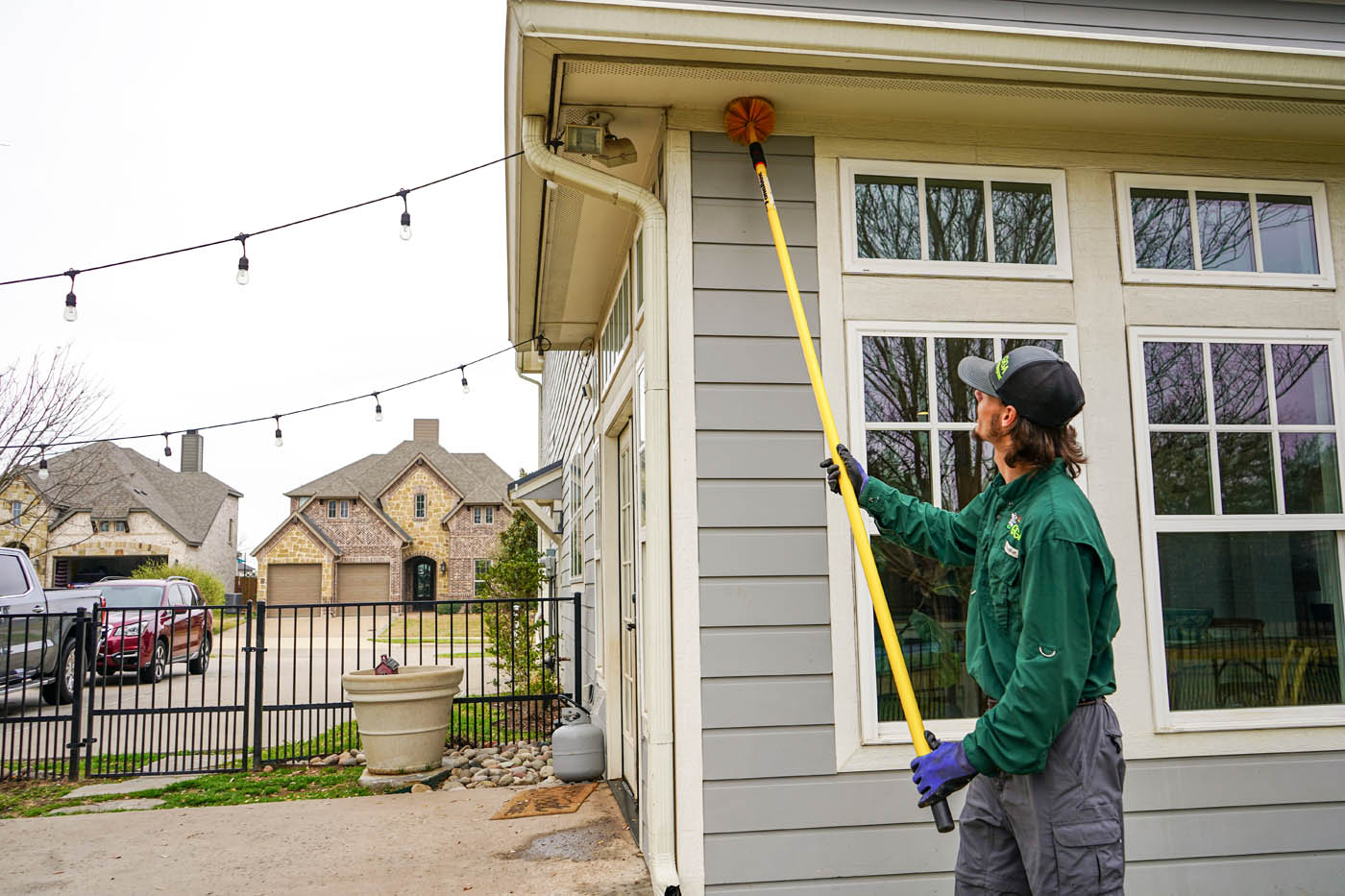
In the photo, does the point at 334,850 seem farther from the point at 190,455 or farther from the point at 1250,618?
the point at 190,455

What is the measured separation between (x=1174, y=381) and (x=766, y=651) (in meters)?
1.87

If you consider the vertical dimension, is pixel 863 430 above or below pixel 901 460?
above

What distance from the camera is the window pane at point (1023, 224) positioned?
138 inches

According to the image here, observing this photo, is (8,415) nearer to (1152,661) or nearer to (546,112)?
(546,112)

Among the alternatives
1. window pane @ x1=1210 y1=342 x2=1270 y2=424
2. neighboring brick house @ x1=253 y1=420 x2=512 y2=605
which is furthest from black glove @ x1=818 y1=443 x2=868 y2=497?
neighboring brick house @ x1=253 y1=420 x2=512 y2=605

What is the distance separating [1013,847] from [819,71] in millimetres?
2398

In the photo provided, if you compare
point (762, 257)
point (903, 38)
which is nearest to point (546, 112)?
point (762, 257)

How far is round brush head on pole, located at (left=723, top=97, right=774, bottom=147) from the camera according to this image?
327cm

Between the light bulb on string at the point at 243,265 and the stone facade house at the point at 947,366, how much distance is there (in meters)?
2.05

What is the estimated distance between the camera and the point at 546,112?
3.32 metres

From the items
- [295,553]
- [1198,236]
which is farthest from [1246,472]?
[295,553]

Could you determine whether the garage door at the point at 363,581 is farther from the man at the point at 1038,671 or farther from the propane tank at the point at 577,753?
the man at the point at 1038,671

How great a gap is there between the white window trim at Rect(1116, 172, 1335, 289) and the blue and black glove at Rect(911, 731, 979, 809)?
2303 millimetres

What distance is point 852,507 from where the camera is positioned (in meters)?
2.67
